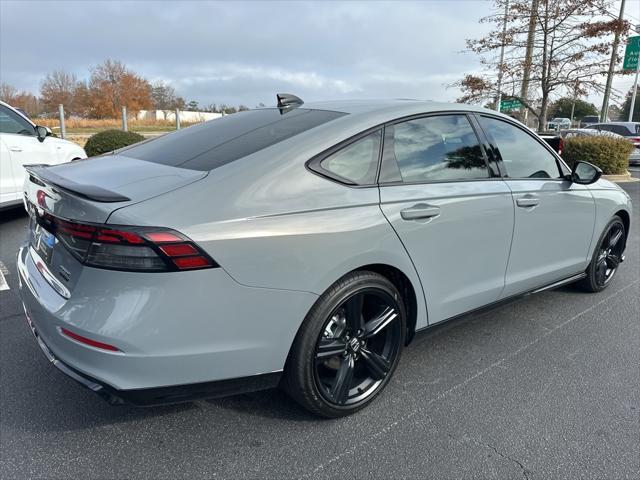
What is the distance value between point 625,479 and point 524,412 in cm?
54

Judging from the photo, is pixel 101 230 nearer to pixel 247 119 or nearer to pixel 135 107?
pixel 247 119

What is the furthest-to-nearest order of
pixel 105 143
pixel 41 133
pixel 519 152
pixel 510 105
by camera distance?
pixel 510 105, pixel 105 143, pixel 41 133, pixel 519 152

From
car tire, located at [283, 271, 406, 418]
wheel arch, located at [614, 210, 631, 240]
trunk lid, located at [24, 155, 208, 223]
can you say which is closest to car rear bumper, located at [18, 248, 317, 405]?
car tire, located at [283, 271, 406, 418]

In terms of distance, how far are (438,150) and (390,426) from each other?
61.2 inches

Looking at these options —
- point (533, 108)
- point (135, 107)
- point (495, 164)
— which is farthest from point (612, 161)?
point (135, 107)

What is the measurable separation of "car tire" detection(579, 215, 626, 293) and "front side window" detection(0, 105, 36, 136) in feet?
22.5

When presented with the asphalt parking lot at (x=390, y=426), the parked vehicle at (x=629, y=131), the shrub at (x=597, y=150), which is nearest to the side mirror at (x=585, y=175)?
the asphalt parking lot at (x=390, y=426)

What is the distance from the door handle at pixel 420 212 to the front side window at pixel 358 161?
0.78ft

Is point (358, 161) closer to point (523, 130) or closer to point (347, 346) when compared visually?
point (347, 346)

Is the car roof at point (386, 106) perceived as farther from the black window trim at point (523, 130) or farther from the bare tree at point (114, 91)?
the bare tree at point (114, 91)

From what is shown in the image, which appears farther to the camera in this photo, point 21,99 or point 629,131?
point 21,99

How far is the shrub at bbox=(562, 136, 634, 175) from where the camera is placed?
12.8 meters

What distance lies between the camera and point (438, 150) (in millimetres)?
2840

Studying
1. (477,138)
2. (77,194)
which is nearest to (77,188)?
(77,194)
